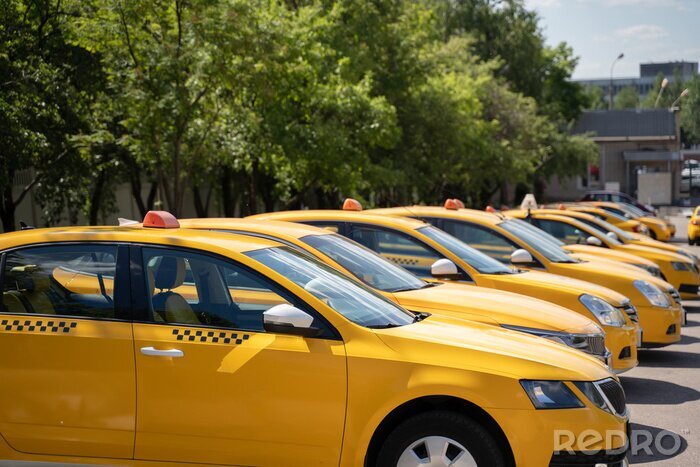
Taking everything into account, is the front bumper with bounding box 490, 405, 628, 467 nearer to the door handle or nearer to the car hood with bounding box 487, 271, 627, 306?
the door handle

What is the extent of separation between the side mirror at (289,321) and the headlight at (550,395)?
110 cm

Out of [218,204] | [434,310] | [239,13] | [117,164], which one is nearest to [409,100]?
[218,204]

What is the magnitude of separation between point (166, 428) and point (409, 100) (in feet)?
77.6

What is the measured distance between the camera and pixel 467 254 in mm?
9375

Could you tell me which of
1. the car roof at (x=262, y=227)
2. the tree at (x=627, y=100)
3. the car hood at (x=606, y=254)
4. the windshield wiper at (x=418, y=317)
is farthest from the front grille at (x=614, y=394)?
the tree at (x=627, y=100)

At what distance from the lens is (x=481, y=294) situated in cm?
777

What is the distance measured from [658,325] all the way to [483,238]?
6.95 ft

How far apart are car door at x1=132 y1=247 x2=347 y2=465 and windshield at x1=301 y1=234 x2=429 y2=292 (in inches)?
92.0

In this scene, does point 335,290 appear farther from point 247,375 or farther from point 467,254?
point 467,254

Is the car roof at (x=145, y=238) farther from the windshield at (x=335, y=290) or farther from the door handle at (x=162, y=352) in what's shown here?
the door handle at (x=162, y=352)

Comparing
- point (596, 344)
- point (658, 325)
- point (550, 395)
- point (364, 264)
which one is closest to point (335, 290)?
point (550, 395)

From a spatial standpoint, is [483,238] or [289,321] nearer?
[289,321]

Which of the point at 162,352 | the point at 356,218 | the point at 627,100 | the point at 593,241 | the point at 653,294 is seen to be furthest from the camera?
the point at 627,100

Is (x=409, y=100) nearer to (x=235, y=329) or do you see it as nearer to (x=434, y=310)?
(x=434, y=310)
